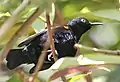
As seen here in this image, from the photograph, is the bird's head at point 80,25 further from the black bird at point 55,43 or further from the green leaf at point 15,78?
the green leaf at point 15,78

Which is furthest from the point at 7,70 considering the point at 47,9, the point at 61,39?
the point at 47,9

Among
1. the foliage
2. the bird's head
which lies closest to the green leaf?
the foliage

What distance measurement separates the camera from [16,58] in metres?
0.43

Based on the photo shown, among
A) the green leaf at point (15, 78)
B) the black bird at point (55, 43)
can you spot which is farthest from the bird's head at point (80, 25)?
the green leaf at point (15, 78)

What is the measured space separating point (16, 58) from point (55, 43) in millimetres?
67

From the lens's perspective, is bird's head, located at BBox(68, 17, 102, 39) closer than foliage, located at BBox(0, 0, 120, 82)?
No

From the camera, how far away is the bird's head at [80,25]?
0.45m

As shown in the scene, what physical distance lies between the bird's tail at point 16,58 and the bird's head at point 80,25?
9 centimetres

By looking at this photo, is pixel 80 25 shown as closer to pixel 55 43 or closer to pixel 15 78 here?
pixel 55 43

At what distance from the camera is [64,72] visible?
0.88ft

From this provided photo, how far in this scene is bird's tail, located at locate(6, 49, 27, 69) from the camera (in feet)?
1.36

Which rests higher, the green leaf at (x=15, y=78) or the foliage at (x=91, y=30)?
the foliage at (x=91, y=30)

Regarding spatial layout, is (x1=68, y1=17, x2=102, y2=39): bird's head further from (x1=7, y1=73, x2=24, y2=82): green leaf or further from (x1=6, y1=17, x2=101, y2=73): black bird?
(x1=7, y1=73, x2=24, y2=82): green leaf

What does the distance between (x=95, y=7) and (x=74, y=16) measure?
4 centimetres
